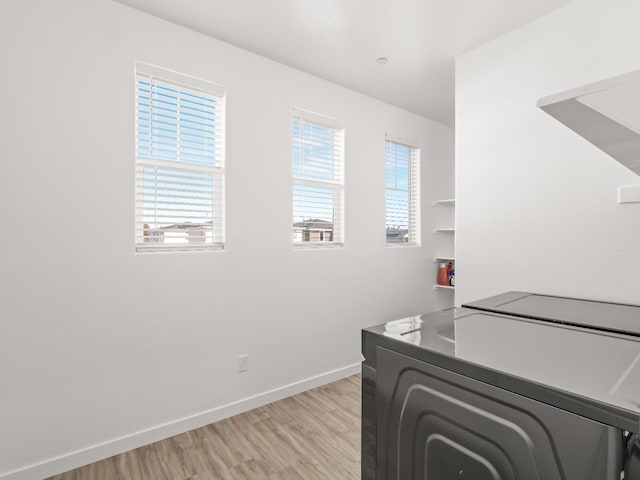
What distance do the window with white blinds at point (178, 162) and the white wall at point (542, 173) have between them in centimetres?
176

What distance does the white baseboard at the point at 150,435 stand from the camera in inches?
70.9

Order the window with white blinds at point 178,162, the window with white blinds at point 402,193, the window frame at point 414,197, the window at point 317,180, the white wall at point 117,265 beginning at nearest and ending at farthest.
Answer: the white wall at point 117,265
the window with white blinds at point 178,162
the window at point 317,180
the window with white blinds at point 402,193
the window frame at point 414,197

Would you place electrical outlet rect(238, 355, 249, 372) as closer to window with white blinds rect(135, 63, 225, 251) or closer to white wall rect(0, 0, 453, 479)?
white wall rect(0, 0, 453, 479)

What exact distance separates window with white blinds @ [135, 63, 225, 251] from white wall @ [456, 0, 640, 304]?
1764 mm

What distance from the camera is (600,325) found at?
47.3 inches

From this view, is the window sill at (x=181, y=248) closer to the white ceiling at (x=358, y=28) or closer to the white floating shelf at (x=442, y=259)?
the white ceiling at (x=358, y=28)

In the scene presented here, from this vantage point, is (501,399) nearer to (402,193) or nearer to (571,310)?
(571,310)

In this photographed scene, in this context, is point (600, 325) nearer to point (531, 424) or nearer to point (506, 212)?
point (531, 424)

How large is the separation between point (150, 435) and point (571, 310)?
237 centimetres

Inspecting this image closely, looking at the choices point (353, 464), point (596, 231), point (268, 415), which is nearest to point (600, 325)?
point (596, 231)

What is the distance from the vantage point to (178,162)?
2.27 meters

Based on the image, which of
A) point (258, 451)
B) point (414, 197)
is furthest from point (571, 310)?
point (414, 197)

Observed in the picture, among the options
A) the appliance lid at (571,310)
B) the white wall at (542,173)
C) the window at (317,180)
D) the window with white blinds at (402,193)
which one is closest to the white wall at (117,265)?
the window at (317,180)

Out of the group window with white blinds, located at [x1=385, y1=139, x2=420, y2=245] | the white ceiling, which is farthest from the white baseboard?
the white ceiling
